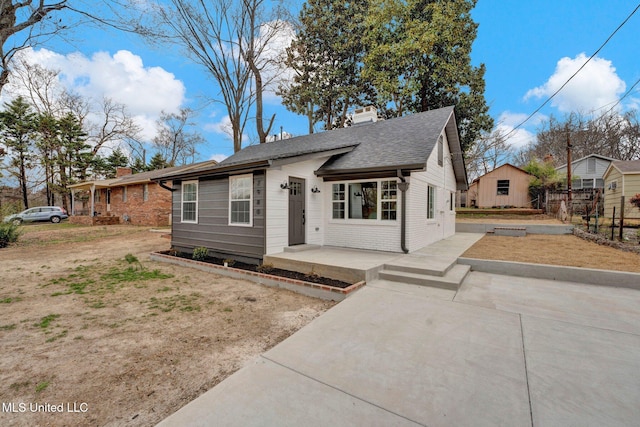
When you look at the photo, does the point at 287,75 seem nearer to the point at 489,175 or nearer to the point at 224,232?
the point at 224,232

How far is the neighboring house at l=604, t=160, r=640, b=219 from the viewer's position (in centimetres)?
1302

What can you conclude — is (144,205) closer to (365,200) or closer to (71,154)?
(71,154)

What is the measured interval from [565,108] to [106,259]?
34.7 metres

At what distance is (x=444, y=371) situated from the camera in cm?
240

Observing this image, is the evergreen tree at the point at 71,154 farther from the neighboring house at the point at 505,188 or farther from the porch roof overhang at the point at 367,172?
the neighboring house at the point at 505,188

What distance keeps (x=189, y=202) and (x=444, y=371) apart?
27.2 feet

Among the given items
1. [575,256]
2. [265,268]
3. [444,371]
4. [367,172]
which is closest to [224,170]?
[265,268]

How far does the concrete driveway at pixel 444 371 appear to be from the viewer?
A: 6.22 feet

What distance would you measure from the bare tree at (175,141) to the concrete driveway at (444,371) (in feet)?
101

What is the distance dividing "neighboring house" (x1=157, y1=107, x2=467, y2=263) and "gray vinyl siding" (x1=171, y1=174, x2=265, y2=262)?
0.08 ft

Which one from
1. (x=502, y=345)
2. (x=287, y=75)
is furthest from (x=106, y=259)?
(x=287, y=75)

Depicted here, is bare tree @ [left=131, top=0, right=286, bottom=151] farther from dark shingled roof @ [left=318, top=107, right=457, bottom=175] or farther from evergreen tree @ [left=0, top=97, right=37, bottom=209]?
evergreen tree @ [left=0, top=97, right=37, bottom=209]

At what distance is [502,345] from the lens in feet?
9.36

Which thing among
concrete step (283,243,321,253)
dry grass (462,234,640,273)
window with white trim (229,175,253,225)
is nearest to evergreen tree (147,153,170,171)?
window with white trim (229,175,253,225)
